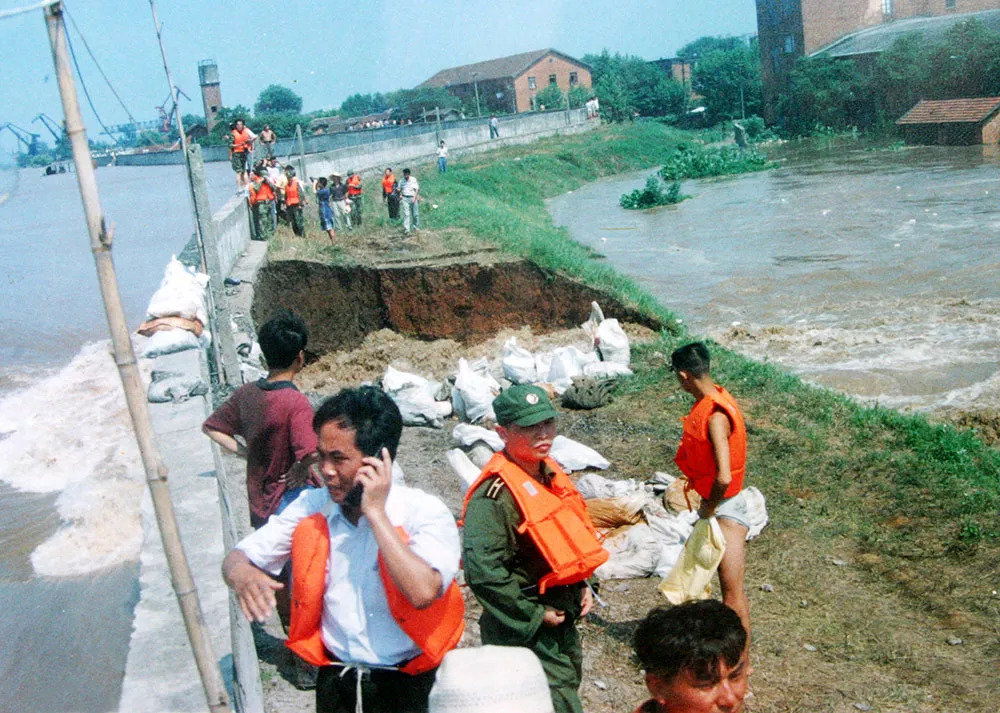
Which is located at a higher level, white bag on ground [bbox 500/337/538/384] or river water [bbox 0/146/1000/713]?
white bag on ground [bbox 500/337/538/384]

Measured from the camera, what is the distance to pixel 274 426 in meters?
3.65

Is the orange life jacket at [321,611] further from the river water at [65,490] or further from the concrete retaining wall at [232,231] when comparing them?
the concrete retaining wall at [232,231]

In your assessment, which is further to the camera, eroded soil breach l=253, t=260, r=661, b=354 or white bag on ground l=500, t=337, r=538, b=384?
eroded soil breach l=253, t=260, r=661, b=354

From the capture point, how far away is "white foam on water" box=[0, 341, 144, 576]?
6797 mm

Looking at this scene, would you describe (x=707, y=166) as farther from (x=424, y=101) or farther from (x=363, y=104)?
(x=363, y=104)

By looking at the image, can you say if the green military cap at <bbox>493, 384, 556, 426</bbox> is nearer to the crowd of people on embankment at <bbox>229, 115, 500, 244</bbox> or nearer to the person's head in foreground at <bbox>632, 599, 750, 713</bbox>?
the person's head in foreground at <bbox>632, 599, 750, 713</bbox>

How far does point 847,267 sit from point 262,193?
34.0 feet

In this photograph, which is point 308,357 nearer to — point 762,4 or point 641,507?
point 641,507

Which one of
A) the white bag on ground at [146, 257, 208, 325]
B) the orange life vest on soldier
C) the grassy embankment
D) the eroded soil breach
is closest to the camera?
the grassy embankment

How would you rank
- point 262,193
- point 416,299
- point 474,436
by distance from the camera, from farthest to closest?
1. point 262,193
2. point 416,299
3. point 474,436

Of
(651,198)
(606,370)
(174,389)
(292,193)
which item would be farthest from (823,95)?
(174,389)

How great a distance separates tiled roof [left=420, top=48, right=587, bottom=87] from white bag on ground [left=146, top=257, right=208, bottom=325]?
226 ft

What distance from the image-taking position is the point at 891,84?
4844 centimetres

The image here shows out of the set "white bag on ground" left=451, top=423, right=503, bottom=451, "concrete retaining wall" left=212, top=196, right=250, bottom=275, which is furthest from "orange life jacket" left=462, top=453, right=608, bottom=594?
"concrete retaining wall" left=212, top=196, right=250, bottom=275
